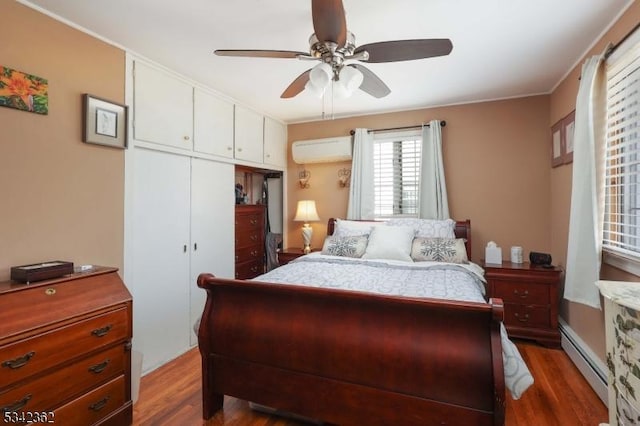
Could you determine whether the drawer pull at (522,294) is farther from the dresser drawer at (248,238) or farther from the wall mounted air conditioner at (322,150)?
the dresser drawer at (248,238)

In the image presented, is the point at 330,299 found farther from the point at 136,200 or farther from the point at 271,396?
the point at 136,200

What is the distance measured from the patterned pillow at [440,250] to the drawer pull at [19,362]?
108 inches

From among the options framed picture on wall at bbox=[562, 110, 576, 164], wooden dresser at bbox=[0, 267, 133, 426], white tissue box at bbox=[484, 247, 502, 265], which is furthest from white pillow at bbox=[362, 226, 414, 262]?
wooden dresser at bbox=[0, 267, 133, 426]

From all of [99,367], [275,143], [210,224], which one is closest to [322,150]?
[275,143]

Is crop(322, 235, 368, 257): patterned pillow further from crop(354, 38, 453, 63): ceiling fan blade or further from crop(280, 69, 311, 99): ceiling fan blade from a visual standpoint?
crop(354, 38, 453, 63): ceiling fan blade

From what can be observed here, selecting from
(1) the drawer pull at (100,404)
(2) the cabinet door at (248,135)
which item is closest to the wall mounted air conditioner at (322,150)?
(2) the cabinet door at (248,135)

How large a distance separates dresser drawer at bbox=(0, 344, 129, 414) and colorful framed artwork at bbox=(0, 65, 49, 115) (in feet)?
4.48

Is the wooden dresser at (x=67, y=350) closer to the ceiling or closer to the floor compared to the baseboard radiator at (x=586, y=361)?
closer to the ceiling

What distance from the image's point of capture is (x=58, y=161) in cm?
196

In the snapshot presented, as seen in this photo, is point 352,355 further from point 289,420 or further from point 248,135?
point 248,135

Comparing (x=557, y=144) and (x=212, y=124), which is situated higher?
(x=212, y=124)

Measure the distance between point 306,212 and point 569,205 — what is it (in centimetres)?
267

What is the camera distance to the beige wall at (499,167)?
3.29 metres

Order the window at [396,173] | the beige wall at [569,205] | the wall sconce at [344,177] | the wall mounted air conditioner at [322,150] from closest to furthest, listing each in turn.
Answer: the beige wall at [569,205], the window at [396,173], the wall mounted air conditioner at [322,150], the wall sconce at [344,177]
